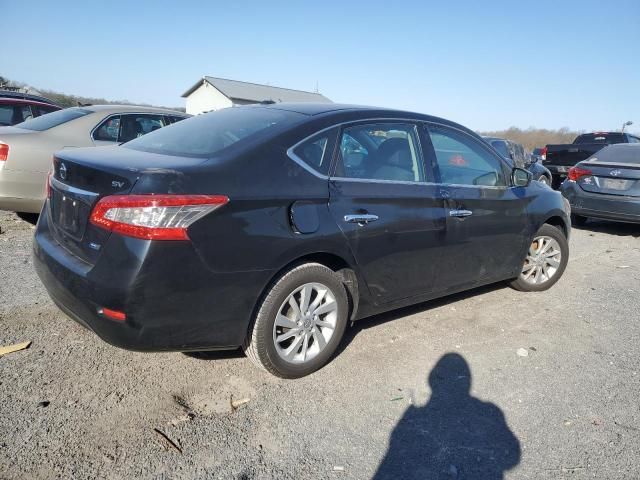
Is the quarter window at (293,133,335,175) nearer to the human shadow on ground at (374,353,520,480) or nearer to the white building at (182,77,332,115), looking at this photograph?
the human shadow on ground at (374,353,520,480)

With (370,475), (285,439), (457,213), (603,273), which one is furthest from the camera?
(603,273)

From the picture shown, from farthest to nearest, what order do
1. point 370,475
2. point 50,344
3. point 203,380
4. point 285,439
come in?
1. point 50,344
2. point 203,380
3. point 285,439
4. point 370,475

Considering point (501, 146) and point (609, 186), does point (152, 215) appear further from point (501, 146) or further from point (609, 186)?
point (501, 146)

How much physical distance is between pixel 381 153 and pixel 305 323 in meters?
1.33

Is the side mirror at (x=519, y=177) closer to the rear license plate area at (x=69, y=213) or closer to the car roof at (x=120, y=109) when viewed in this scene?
the rear license plate area at (x=69, y=213)

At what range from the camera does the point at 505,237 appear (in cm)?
435

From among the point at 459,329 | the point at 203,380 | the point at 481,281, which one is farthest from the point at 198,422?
the point at 481,281

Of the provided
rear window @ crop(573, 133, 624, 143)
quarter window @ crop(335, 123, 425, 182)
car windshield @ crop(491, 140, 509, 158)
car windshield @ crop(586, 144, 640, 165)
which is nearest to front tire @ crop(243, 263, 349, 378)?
quarter window @ crop(335, 123, 425, 182)

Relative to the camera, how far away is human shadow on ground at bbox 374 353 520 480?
2.42 m

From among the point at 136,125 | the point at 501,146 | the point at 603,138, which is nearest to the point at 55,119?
the point at 136,125

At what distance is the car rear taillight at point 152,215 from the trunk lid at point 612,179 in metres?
7.58

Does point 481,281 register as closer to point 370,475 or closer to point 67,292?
point 370,475

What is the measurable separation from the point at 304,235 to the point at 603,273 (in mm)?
4711

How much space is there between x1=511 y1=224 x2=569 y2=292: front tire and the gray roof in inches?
1646
